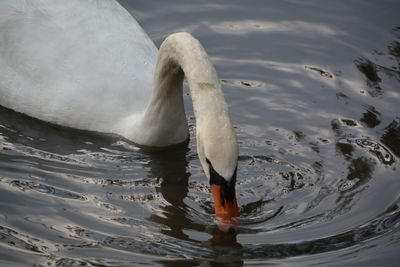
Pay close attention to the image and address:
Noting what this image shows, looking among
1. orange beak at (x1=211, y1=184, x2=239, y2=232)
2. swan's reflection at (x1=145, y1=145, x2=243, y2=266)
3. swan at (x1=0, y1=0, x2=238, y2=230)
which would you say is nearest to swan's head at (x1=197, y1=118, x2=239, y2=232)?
orange beak at (x1=211, y1=184, x2=239, y2=232)

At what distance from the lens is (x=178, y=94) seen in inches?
340

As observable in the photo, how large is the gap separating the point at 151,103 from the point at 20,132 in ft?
4.41

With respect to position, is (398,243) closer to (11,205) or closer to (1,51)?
(11,205)

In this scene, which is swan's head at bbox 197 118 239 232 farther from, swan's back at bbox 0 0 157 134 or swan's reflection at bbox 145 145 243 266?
swan's back at bbox 0 0 157 134

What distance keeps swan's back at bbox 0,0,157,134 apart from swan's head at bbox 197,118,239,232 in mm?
2049

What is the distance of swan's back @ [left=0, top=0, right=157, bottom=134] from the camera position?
8.89 metres

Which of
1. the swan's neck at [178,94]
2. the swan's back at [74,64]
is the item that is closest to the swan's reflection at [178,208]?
the swan's neck at [178,94]

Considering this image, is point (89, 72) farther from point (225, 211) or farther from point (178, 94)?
point (225, 211)

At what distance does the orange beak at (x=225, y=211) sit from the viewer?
7066mm

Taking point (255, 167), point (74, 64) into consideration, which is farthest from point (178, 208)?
point (74, 64)

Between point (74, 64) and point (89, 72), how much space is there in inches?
6.5

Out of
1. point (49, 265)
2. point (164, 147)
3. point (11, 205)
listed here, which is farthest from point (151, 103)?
point (49, 265)

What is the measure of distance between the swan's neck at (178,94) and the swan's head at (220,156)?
60mm

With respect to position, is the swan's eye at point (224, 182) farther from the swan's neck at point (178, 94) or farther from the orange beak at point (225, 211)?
the swan's neck at point (178, 94)
